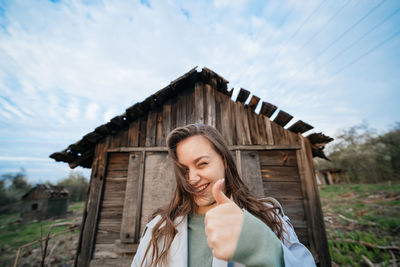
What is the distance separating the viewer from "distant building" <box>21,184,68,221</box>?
1497cm

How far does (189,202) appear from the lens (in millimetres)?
1749

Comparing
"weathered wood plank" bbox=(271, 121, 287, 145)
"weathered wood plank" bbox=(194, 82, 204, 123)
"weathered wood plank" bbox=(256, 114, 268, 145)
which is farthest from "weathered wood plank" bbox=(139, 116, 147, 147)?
"weathered wood plank" bbox=(271, 121, 287, 145)

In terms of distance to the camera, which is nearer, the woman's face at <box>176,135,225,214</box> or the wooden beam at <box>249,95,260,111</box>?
the woman's face at <box>176,135,225,214</box>

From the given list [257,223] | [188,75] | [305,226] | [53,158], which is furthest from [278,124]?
[53,158]

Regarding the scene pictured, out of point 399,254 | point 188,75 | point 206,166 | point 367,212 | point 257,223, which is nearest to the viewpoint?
point 257,223

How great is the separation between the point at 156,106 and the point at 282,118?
3.15 meters

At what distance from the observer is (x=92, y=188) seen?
11.6 feet

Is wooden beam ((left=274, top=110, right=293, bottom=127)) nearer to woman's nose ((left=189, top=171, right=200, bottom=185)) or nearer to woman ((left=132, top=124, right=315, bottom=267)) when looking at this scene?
woman ((left=132, top=124, right=315, bottom=267))

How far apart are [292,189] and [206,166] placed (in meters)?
2.77

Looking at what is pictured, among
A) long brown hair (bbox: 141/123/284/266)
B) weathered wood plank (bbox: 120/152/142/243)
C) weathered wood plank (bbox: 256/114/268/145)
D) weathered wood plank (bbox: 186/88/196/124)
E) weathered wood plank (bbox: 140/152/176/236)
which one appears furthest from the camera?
weathered wood plank (bbox: 186/88/196/124)

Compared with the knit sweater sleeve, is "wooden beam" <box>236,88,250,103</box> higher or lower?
higher

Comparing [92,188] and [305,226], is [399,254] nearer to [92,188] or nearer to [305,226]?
[305,226]

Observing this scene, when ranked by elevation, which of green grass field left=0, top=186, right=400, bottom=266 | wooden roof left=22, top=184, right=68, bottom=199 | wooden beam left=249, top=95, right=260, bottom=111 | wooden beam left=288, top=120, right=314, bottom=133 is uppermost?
wooden beam left=249, top=95, right=260, bottom=111

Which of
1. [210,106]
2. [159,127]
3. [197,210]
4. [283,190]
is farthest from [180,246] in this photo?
[210,106]
